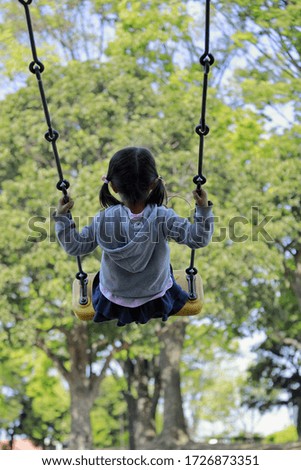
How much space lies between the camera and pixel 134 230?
379 cm

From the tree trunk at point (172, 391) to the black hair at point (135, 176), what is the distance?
13461mm

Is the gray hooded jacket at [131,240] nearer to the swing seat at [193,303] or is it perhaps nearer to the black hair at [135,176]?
the black hair at [135,176]

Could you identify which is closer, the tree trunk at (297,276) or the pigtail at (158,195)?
the pigtail at (158,195)

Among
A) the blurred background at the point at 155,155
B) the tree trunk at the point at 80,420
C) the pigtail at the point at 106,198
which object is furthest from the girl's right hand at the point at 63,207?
the tree trunk at the point at 80,420

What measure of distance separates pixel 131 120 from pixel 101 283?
12.2 meters

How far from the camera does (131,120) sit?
16.0 m

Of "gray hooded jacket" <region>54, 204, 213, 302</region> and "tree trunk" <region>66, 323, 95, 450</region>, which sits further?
"tree trunk" <region>66, 323, 95, 450</region>

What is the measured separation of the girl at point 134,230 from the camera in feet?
12.2

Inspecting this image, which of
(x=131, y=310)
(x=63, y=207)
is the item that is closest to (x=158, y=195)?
(x=63, y=207)

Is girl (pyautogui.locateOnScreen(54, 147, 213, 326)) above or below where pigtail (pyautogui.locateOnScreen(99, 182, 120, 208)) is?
below

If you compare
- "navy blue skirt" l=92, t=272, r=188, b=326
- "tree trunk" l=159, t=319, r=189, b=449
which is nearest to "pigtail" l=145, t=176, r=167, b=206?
"navy blue skirt" l=92, t=272, r=188, b=326

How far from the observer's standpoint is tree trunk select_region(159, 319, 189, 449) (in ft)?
56.8

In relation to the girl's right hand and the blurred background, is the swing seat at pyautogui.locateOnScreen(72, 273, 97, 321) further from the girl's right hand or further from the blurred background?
the blurred background
